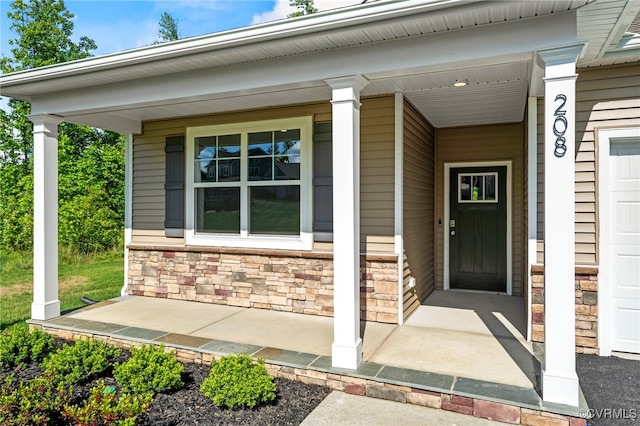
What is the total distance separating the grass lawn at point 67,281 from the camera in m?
5.56

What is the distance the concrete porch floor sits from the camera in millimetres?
2963

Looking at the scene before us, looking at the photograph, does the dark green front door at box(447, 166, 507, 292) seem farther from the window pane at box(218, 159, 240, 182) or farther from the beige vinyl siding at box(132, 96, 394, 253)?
the window pane at box(218, 159, 240, 182)

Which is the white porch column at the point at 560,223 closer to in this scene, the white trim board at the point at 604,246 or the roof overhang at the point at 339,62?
the roof overhang at the point at 339,62

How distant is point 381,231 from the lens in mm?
4473

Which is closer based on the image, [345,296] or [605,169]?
[345,296]

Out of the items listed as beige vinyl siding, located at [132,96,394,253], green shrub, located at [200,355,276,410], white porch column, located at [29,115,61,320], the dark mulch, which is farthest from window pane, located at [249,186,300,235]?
the dark mulch

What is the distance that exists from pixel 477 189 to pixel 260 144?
126 inches

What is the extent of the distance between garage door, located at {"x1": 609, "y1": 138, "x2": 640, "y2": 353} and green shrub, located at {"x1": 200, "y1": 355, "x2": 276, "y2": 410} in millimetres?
3093

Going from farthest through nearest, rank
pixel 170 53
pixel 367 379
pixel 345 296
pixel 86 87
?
1. pixel 86 87
2. pixel 170 53
3. pixel 345 296
4. pixel 367 379

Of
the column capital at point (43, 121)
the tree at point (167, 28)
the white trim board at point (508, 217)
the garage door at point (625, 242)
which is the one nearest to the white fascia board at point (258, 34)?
the column capital at point (43, 121)

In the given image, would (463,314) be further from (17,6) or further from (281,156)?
(17,6)

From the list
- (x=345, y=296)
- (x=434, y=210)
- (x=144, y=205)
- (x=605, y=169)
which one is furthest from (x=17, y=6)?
(x=605, y=169)

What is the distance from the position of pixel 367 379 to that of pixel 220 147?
11.6ft

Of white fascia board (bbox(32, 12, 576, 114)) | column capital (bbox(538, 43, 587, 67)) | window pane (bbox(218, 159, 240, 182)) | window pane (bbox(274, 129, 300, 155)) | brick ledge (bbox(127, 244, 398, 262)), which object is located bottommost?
brick ledge (bbox(127, 244, 398, 262))
